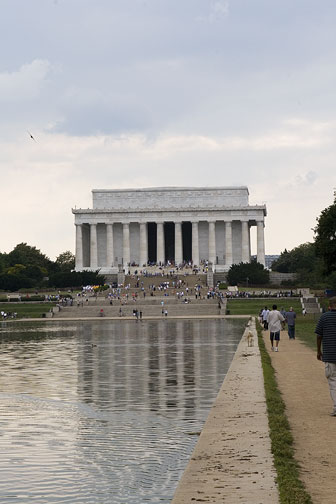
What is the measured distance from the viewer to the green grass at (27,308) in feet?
279

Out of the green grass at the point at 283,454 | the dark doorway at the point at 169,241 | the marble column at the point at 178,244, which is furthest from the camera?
the dark doorway at the point at 169,241

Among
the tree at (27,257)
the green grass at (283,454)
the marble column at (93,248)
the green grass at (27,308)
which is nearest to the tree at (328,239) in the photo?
the green grass at (27,308)

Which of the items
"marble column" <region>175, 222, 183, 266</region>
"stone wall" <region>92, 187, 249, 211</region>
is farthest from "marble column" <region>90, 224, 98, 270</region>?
"marble column" <region>175, 222, 183, 266</region>

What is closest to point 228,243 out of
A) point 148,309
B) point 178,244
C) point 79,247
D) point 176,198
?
point 178,244

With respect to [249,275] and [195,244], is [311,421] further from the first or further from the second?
[195,244]

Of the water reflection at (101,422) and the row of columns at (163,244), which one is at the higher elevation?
the row of columns at (163,244)

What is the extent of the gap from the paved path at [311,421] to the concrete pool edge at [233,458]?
48 cm

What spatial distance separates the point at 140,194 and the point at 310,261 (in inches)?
1347

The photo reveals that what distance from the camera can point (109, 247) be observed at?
147m

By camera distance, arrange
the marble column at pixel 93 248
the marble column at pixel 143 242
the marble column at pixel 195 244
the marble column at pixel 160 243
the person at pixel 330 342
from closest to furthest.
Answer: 1. the person at pixel 330 342
2. the marble column at pixel 195 244
3. the marble column at pixel 160 243
4. the marble column at pixel 143 242
5. the marble column at pixel 93 248

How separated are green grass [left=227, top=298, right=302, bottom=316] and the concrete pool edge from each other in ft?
208

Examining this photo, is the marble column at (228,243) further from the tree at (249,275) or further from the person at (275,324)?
the person at (275,324)

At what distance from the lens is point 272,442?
11953 mm

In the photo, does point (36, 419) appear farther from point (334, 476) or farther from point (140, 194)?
point (140, 194)
